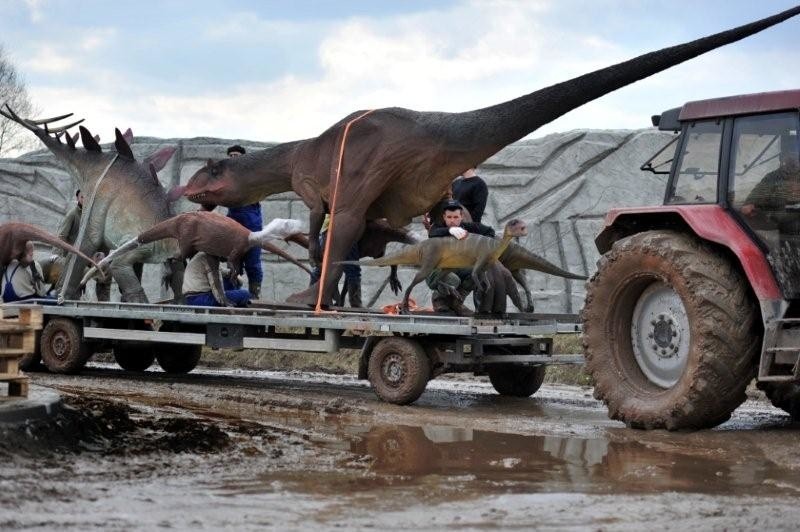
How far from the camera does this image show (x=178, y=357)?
13.2 m

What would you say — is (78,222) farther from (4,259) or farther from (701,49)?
(701,49)

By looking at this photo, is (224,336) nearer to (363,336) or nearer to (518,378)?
(363,336)

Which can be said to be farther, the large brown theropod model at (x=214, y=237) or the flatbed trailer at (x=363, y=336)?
the large brown theropod model at (x=214, y=237)

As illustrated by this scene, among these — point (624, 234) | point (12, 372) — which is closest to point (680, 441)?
point (624, 234)

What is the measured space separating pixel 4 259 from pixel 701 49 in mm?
7632

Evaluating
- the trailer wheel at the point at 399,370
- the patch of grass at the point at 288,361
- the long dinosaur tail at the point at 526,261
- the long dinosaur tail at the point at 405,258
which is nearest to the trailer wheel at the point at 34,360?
the patch of grass at the point at 288,361

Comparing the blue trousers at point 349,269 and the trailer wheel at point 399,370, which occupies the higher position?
the blue trousers at point 349,269

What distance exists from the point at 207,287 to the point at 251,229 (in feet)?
4.97

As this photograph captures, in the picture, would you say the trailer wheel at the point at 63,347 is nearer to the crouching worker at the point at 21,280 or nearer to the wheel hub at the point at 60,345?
the wheel hub at the point at 60,345

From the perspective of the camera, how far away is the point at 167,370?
13.3m

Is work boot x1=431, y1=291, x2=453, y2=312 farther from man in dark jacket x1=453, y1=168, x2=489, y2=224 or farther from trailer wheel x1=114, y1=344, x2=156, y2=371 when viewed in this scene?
trailer wheel x1=114, y1=344, x2=156, y2=371

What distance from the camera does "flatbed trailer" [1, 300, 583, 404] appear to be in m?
9.69

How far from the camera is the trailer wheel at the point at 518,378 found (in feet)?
35.6

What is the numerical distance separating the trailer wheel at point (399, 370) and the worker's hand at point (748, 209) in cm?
283
